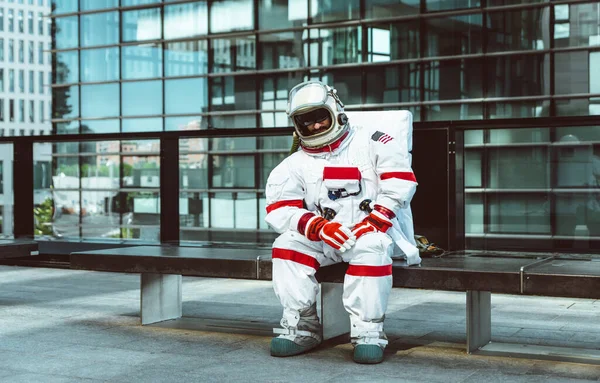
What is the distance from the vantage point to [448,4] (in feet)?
55.4

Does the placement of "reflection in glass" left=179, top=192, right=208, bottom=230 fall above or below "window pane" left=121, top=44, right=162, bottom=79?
below

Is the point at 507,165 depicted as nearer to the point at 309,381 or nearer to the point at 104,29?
the point at 309,381

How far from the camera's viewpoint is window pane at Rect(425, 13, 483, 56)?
655 inches

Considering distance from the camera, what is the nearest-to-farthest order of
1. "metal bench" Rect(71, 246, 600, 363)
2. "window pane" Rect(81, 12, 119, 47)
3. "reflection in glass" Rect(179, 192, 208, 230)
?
"metal bench" Rect(71, 246, 600, 363), "reflection in glass" Rect(179, 192, 208, 230), "window pane" Rect(81, 12, 119, 47)

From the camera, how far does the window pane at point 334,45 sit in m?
17.9

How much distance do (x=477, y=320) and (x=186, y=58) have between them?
50.0ft

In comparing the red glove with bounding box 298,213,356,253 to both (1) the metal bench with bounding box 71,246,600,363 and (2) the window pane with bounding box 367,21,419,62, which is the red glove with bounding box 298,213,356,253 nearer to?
(1) the metal bench with bounding box 71,246,600,363

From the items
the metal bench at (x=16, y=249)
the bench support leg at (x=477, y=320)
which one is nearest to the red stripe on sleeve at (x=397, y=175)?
the bench support leg at (x=477, y=320)

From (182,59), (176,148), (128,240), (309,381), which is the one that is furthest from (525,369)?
(182,59)

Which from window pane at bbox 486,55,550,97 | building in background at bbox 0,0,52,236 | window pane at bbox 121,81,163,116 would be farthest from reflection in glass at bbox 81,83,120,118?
building in background at bbox 0,0,52,236

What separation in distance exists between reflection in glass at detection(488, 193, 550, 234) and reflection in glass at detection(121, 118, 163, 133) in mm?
9350

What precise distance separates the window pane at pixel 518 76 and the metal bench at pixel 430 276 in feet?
33.3

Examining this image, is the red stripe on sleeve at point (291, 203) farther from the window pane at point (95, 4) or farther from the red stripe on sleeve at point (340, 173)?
the window pane at point (95, 4)

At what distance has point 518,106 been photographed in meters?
16.3
